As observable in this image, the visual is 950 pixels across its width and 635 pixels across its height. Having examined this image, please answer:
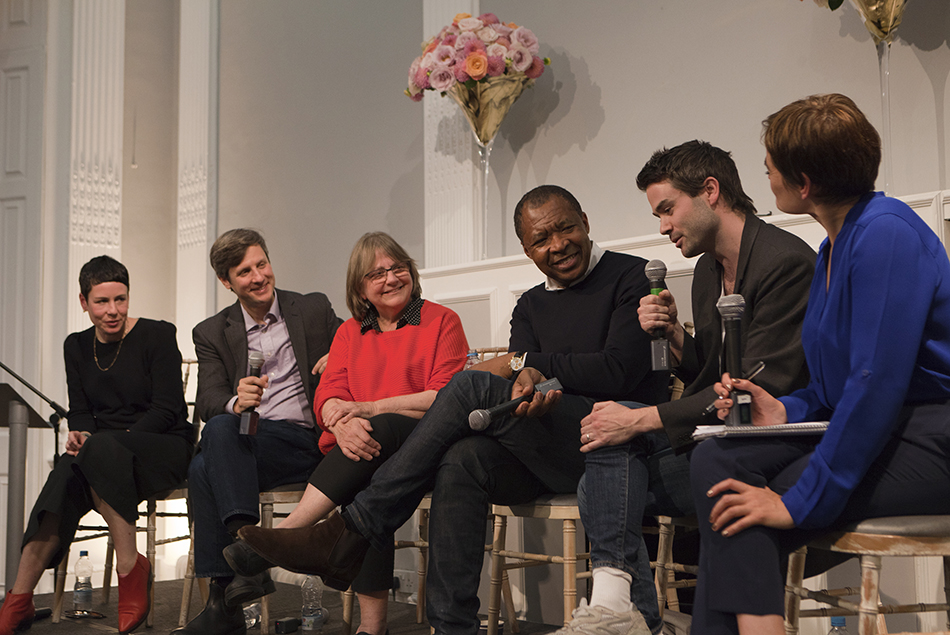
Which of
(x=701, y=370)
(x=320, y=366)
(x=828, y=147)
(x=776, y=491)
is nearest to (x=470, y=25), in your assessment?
(x=320, y=366)

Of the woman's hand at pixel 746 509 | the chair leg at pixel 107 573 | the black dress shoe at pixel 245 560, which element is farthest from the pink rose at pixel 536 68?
the chair leg at pixel 107 573

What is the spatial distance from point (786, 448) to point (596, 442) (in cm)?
45

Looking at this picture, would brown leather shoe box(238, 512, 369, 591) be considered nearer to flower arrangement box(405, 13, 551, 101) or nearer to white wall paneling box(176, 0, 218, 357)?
flower arrangement box(405, 13, 551, 101)

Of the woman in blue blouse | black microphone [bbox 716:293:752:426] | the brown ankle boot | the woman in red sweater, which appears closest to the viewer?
the woman in blue blouse

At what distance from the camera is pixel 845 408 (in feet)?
4.35

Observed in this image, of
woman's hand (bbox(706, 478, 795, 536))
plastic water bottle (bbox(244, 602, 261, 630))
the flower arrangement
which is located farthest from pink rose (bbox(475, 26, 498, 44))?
woman's hand (bbox(706, 478, 795, 536))

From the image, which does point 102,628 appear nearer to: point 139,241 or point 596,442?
point 596,442

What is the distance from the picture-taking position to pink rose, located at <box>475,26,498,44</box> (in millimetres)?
3246

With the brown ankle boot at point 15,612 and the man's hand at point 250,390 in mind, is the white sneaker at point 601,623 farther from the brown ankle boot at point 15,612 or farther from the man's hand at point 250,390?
the brown ankle boot at point 15,612

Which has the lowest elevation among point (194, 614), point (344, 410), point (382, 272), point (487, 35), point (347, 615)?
point (194, 614)

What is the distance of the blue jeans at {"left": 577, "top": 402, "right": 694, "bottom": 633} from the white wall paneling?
343 cm

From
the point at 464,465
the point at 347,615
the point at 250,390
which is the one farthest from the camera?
the point at 347,615

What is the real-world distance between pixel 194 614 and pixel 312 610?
1.70 ft

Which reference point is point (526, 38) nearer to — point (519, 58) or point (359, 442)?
point (519, 58)
